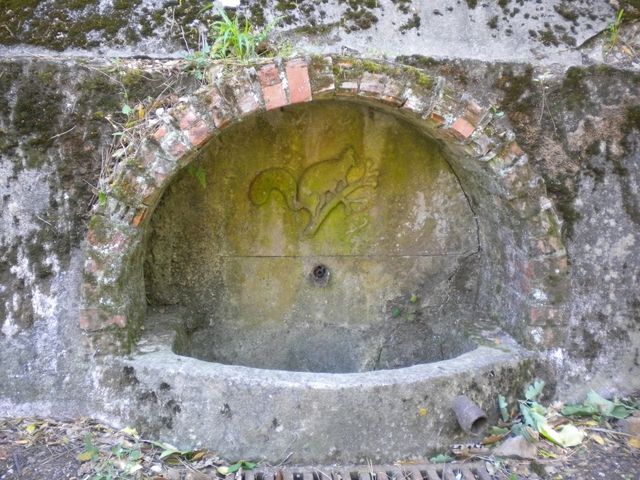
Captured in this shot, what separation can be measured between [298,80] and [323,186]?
3.39 feet

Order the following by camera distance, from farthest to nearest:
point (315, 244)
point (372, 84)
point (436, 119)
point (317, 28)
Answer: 1. point (315, 244)
2. point (317, 28)
3. point (436, 119)
4. point (372, 84)

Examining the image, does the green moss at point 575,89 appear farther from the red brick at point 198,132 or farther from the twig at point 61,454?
the twig at point 61,454

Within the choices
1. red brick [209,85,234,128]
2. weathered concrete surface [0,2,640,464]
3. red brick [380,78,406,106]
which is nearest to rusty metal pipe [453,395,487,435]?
weathered concrete surface [0,2,640,464]

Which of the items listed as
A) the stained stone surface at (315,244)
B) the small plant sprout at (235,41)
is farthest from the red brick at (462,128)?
the small plant sprout at (235,41)

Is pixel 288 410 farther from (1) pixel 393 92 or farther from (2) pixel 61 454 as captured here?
(1) pixel 393 92

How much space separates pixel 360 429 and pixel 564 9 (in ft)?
8.99

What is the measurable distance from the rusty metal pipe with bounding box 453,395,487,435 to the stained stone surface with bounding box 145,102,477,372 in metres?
0.71

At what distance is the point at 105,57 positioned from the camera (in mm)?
→ 3107

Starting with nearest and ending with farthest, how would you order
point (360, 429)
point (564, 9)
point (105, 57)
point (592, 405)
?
point (360, 429) < point (105, 57) < point (592, 405) < point (564, 9)

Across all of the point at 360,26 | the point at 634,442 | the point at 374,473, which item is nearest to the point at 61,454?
the point at 374,473

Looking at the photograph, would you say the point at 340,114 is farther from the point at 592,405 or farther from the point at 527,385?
the point at 592,405

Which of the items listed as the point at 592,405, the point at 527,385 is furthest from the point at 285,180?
the point at 592,405

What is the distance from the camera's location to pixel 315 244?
393 centimetres

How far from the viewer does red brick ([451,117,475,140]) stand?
3.12 meters
